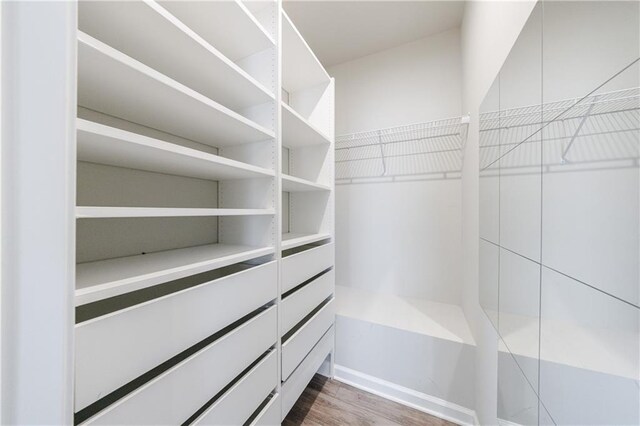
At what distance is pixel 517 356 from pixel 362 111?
6.31 feet

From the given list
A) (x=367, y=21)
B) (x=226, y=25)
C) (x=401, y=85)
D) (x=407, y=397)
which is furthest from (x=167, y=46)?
(x=407, y=397)

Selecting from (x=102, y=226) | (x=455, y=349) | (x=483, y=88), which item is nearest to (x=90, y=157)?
(x=102, y=226)

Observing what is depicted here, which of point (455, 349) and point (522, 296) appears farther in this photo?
point (455, 349)

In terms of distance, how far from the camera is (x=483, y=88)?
112cm

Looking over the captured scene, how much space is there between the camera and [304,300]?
1211 mm

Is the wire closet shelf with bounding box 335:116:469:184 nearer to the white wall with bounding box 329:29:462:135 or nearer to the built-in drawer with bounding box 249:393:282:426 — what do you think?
the white wall with bounding box 329:29:462:135

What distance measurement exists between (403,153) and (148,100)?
5.58ft

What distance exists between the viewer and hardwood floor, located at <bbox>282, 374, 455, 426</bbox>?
127cm

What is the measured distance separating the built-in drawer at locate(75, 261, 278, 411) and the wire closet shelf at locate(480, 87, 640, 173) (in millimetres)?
933

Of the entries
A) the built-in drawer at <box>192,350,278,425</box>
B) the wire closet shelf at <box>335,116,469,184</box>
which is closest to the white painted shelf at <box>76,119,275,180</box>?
the built-in drawer at <box>192,350,278,425</box>

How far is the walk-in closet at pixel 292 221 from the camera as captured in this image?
1.35ft

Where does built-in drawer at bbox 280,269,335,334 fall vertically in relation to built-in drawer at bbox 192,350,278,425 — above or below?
above

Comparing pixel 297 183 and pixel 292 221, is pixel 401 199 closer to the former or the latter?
pixel 292 221

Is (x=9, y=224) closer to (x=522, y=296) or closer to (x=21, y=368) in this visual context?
(x=21, y=368)
